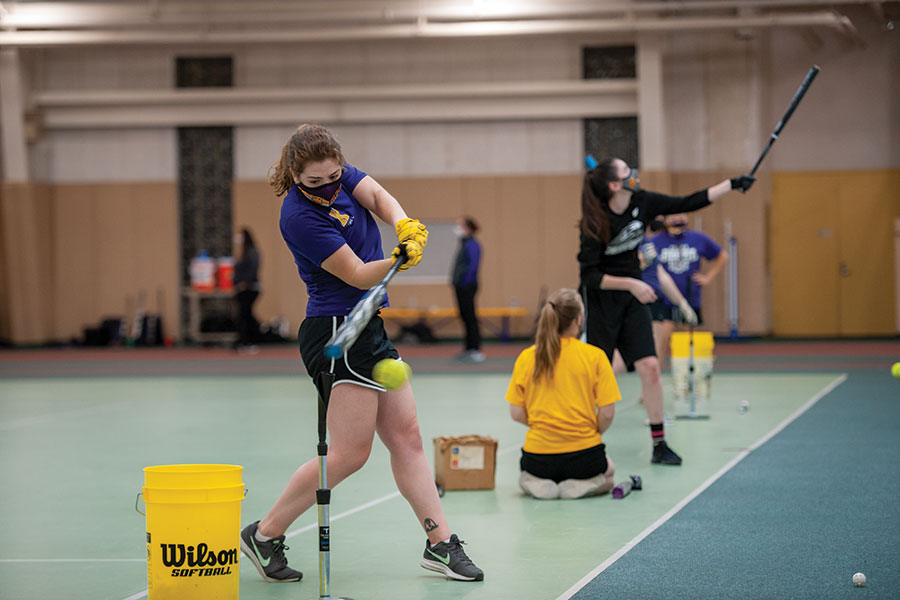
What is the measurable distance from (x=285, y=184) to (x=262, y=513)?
7.92 ft

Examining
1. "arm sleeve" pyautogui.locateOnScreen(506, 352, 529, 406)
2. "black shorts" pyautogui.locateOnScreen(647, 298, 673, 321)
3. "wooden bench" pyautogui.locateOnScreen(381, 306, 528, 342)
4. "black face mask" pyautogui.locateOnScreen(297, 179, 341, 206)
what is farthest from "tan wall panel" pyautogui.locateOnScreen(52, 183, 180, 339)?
"black face mask" pyautogui.locateOnScreen(297, 179, 341, 206)

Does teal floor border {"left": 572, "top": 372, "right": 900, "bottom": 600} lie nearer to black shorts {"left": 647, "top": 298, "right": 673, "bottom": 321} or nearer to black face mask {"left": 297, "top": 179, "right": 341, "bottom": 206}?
black face mask {"left": 297, "top": 179, "right": 341, "bottom": 206}

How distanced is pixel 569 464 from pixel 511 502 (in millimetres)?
404

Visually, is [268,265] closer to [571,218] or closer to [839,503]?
[571,218]

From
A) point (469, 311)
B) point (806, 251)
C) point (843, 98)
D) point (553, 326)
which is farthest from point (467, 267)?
point (553, 326)

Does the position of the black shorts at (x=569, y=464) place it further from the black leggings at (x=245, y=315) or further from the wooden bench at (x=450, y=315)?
the wooden bench at (x=450, y=315)

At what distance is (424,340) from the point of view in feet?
74.5

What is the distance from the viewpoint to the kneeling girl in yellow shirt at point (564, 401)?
6.47 meters

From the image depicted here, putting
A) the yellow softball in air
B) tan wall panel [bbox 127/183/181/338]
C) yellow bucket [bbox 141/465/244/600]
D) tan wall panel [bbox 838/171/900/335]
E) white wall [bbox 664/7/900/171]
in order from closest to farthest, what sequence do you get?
the yellow softball in air
yellow bucket [bbox 141/465/244/600]
white wall [bbox 664/7/900/171]
tan wall panel [bbox 838/171/900/335]
tan wall panel [bbox 127/183/181/338]

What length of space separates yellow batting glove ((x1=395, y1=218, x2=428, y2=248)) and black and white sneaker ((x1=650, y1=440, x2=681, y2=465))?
395 centimetres

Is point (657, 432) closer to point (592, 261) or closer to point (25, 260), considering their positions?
point (592, 261)

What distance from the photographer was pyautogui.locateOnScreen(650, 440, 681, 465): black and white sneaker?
773 cm

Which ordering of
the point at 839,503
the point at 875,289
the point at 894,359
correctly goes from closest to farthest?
1. the point at 839,503
2. the point at 894,359
3. the point at 875,289

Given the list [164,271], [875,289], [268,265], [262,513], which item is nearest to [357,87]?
[268,265]
